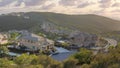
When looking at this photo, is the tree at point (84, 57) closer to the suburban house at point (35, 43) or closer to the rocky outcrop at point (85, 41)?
the suburban house at point (35, 43)

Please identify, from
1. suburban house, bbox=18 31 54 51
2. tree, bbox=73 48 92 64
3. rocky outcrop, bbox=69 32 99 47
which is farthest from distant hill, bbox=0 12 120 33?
tree, bbox=73 48 92 64

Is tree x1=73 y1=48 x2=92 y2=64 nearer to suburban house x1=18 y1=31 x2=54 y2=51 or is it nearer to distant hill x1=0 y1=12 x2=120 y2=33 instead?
suburban house x1=18 y1=31 x2=54 y2=51

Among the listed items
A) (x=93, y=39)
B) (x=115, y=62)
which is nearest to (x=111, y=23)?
(x=93, y=39)

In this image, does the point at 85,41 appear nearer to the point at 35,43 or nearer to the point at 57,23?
the point at 35,43

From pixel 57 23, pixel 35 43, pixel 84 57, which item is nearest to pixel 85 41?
pixel 35 43

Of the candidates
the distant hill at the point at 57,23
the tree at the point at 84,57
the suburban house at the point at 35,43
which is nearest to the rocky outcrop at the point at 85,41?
the suburban house at the point at 35,43

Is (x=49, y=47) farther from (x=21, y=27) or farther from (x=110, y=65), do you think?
(x=21, y=27)

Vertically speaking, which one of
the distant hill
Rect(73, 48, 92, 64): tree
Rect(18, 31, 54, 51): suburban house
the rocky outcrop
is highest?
Rect(73, 48, 92, 64): tree

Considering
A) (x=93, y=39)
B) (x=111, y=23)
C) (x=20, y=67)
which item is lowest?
(x=111, y=23)
